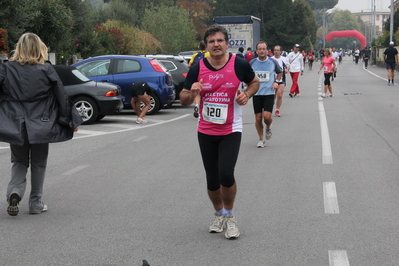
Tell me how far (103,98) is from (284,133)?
169 inches

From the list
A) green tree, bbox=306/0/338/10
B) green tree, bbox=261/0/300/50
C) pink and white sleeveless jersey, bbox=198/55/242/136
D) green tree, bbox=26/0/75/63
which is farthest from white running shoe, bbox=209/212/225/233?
green tree, bbox=306/0/338/10

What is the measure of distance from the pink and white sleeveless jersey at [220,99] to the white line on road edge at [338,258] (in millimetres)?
1288

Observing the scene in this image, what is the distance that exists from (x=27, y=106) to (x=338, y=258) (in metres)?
3.29

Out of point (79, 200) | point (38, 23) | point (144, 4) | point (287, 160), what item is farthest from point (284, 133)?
point (144, 4)

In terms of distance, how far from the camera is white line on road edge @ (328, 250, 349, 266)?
4922 mm

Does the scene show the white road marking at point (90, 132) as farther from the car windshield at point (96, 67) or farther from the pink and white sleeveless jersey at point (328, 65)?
the pink and white sleeveless jersey at point (328, 65)

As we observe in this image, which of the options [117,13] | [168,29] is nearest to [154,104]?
[168,29]

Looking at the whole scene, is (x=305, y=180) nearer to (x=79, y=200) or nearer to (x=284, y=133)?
(x=79, y=200)

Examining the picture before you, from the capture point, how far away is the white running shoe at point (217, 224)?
5.86 meters

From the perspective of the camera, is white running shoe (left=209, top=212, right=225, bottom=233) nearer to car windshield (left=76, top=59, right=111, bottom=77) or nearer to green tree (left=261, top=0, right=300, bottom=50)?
car windshield (left=76, top=59, right=111, bottom=77)

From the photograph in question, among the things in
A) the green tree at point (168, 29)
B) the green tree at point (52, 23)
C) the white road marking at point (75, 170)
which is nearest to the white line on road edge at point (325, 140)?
the white road marking at point (75, 170)

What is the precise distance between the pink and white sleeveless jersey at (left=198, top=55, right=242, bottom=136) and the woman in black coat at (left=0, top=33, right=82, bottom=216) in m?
1.66

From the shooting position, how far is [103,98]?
1520 centimetres

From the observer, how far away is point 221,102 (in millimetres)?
5664
